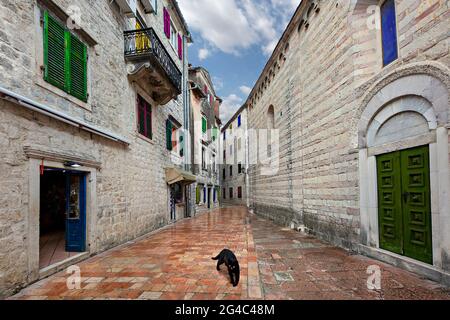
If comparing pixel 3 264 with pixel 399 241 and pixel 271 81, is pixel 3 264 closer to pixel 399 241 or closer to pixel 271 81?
pixel 399 241

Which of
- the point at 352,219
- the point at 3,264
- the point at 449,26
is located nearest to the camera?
the point at 3,264

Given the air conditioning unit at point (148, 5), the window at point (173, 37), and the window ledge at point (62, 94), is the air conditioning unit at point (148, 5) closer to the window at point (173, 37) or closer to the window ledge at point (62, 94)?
the window at point (173, 37)

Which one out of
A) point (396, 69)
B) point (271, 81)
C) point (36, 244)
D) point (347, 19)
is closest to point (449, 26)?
point (396, 69)

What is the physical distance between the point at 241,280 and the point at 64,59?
548 centimetres

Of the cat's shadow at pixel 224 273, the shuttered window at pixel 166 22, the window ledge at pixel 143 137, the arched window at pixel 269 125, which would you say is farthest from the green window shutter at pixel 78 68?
the arched window at pixel 269 125

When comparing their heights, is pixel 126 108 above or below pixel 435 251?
above

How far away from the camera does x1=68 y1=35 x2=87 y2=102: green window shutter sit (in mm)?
5258

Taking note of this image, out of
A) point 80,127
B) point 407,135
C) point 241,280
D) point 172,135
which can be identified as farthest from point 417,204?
point 172,135

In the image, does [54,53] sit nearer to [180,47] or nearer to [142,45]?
[142,45]

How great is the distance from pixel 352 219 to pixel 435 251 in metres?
2.04

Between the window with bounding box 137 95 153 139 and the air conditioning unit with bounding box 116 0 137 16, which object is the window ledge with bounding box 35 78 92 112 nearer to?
the window with bounding box 137 95 153 139

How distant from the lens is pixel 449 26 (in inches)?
148

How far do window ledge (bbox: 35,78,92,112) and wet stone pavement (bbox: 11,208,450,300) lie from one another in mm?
3368

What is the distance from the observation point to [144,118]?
884 centimetres
